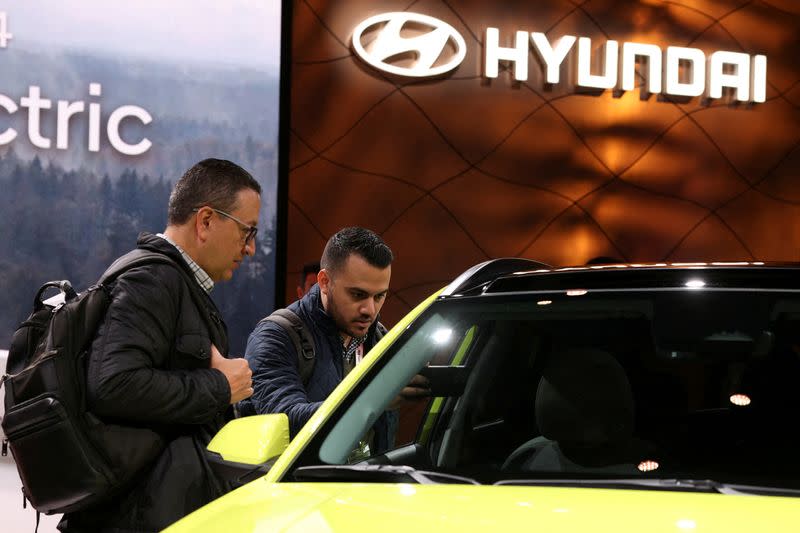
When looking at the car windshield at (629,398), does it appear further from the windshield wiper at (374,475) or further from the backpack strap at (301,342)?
the backpack strap at (301,342)

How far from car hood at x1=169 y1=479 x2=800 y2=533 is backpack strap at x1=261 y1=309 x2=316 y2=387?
1418 millimetres

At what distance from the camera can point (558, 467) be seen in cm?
205

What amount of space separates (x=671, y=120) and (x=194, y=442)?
6994 mm

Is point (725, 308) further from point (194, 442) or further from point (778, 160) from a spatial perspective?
point (778, 160)

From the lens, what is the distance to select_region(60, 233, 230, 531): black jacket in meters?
2.46

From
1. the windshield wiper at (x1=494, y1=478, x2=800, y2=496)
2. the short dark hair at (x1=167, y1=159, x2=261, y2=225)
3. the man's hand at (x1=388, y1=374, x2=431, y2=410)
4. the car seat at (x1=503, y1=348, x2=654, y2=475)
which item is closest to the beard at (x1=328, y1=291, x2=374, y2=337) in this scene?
the short dark hair at (x1=167, y1=159, x2=261, y2=225)

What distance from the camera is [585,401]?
2.15m

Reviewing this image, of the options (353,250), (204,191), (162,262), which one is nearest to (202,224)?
(204,191)

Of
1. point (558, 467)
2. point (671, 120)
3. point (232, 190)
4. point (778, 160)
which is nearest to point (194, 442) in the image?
point (232, 190)

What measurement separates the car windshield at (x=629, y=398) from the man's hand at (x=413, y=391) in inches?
1.2

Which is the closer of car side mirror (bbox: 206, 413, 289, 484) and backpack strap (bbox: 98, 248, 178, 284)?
car side mirror (bbox: 206, 413, 289, 484)

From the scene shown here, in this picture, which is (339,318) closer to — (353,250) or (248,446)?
(353,250)

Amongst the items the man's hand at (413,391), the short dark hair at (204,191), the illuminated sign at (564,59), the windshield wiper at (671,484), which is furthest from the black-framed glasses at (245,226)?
the illuminated sign at (564,59)

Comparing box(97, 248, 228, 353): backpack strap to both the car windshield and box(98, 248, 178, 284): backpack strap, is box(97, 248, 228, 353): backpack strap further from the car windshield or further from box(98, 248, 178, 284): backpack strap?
the car windshield
